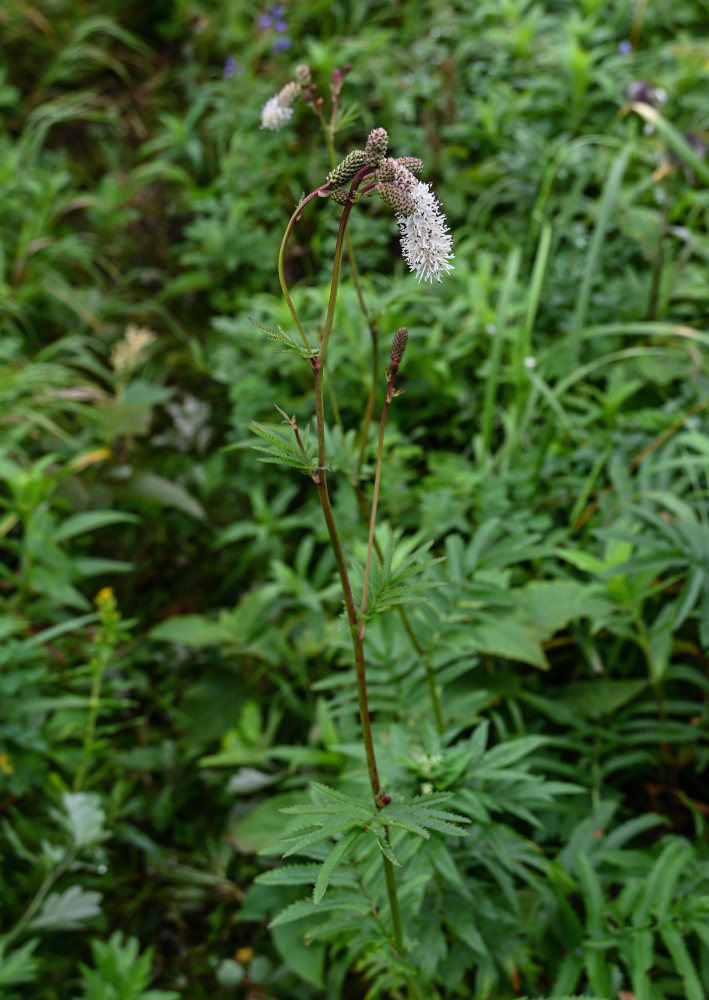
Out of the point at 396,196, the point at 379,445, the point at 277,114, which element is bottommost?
the point at 379,445

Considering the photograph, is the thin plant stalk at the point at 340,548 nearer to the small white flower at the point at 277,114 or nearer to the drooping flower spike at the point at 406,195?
the drooping flower spike at the point at 406,195

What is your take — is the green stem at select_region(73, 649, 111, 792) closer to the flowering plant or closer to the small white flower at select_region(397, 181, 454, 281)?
the flowering plant

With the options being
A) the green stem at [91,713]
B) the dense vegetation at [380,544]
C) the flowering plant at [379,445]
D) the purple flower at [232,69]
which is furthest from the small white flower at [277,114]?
the purple flower at [232,69]

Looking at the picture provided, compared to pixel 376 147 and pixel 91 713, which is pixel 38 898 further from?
pixel 376 147

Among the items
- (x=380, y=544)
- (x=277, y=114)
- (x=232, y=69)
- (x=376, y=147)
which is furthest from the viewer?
(x=232, y=69)

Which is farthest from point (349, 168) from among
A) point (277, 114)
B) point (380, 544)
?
point (380, 544)

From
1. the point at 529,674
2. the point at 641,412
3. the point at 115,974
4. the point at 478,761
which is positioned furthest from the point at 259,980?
the point at 641,412
